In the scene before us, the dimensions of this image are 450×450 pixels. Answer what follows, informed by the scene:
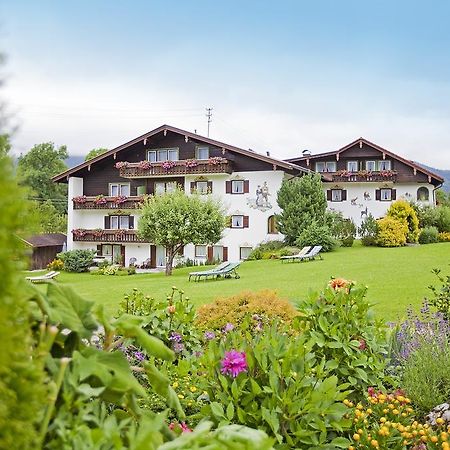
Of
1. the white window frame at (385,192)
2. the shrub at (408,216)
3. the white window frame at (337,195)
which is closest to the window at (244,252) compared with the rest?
the shrub at (408,216)

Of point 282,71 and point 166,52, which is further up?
point 282,71

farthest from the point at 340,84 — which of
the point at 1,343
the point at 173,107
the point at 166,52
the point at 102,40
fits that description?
the point at 173,107

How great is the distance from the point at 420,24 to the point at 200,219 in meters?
12.3

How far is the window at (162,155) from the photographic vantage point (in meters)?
35.8

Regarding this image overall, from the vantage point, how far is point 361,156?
39.5 metres

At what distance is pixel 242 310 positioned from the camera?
7.38m

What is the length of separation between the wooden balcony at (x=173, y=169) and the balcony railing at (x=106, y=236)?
3377mm

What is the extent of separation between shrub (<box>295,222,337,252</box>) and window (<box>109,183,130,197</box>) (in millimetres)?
12575

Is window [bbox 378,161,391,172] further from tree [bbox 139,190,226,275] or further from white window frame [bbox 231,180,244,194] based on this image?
tree [bbox 139,190,226,275]

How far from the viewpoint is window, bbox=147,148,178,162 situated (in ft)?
117

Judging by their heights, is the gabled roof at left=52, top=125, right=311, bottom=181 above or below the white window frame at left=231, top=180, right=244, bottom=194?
above

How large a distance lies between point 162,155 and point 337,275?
1787cm

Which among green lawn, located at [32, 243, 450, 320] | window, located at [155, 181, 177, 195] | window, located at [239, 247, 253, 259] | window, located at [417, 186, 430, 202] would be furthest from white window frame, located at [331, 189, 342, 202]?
green lawn, located at [32, 243, 450, 320]

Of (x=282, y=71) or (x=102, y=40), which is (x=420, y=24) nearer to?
(x=282, y=71)
